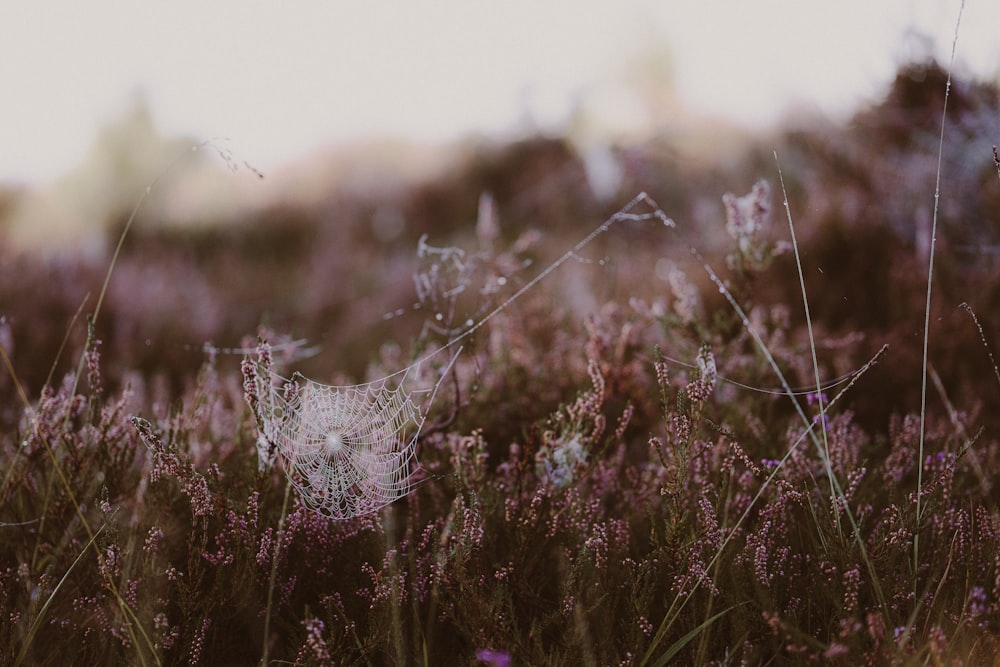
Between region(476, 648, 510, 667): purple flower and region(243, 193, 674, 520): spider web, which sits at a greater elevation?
region(243, 193, 674, 520): spider web

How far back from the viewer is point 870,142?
491cm

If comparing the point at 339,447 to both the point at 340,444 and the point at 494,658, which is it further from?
the point at 494,658

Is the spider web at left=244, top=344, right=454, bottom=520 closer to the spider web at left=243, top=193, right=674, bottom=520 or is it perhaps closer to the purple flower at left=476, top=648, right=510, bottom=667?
the spider web at left=243, top=193, right=674, bottom=520

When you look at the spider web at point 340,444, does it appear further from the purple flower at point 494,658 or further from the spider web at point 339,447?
the purple flower at point 494,658

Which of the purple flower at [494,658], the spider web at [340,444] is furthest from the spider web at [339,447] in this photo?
the purple flower at [494,658]

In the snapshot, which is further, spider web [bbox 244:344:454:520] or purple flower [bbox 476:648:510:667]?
spider web [bbox 244:344:454:520]

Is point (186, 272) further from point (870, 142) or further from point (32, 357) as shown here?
point (870, 142)

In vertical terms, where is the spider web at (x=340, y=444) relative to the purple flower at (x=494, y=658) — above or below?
above

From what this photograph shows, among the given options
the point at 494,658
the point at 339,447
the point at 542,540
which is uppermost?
the point at 339,447

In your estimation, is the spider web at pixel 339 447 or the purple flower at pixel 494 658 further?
the spider web at pixel 339 447

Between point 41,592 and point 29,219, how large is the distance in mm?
9375

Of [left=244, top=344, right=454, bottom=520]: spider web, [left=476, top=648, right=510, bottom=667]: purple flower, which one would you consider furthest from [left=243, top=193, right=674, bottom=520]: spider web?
[left=476, top=648, right=510, bottom=667]: purple flower

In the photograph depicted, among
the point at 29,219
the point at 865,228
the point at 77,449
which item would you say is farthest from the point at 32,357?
the point at 29,219

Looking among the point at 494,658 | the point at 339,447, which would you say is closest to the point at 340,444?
the point at 339,447
